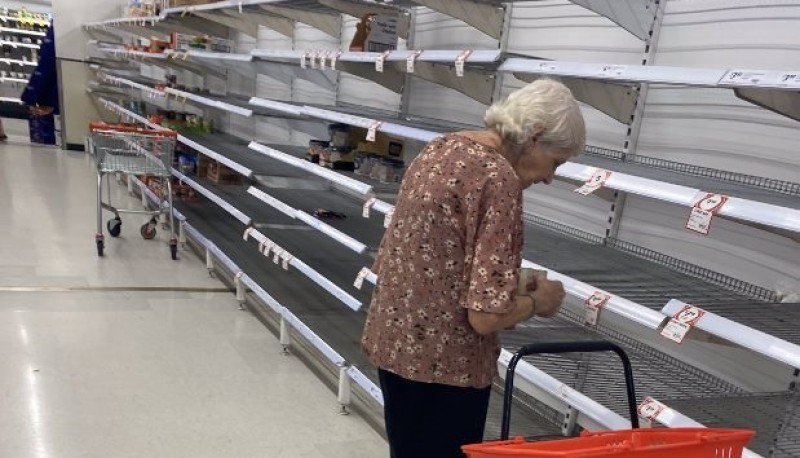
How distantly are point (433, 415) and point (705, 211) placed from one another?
836 mm

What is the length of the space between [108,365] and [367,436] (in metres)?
1.44

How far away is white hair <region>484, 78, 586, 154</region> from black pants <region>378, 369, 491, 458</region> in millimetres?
660

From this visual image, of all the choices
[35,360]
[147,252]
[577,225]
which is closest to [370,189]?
[577,225]

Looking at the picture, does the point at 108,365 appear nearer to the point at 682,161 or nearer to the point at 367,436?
the point at 367,436

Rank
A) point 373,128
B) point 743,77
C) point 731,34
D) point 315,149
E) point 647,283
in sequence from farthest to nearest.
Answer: point 315,149 → point 373,128 → point 731,34 → point 647,283 → point 743,77

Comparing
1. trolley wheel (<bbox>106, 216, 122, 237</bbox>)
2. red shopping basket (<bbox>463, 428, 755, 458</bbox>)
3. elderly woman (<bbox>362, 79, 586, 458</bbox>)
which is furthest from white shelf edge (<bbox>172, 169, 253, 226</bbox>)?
red shopping basket (<bbox>463, 428, 755, 458</bbox>)

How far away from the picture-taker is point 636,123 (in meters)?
2.42

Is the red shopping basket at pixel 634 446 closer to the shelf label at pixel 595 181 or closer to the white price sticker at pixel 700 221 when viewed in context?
the white price sticker at pixel 700 221

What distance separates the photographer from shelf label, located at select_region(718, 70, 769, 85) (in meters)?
1.29

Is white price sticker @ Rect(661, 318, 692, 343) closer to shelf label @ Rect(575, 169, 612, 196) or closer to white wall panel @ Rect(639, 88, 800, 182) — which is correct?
shelf label @ Rect(575, 169, 612, 196)

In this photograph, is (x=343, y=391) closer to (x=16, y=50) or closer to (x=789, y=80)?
(x=789, y=80)

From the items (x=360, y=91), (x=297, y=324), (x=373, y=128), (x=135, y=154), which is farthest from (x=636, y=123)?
(x=135, y=154)

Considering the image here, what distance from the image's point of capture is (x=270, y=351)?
3.68m

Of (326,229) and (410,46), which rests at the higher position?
(410,46)
